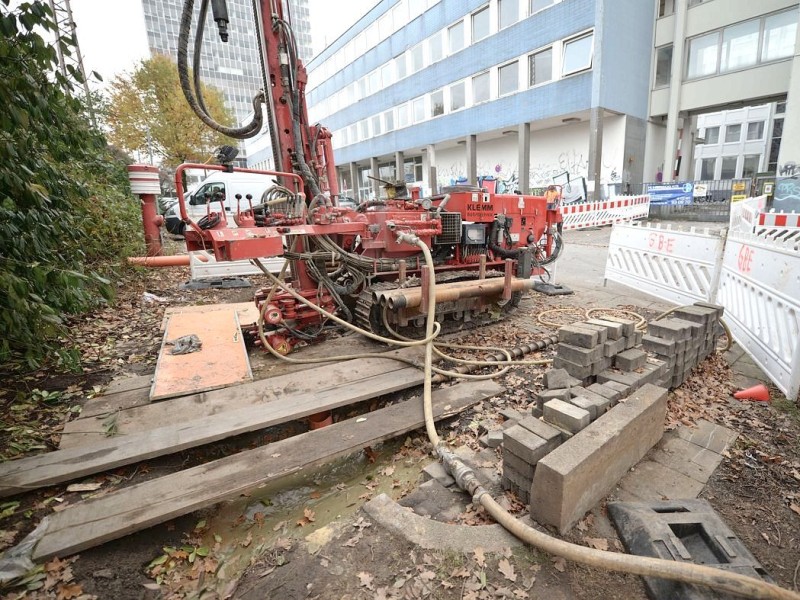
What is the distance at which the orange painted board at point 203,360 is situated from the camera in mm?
3744

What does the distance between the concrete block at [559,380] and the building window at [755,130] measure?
121 feet

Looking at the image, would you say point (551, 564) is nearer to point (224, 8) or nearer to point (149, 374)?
point (149, 374)

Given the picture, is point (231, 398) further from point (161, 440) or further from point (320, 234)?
point (320, 234)

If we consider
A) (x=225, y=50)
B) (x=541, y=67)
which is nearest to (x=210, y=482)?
(x=541, y=67)

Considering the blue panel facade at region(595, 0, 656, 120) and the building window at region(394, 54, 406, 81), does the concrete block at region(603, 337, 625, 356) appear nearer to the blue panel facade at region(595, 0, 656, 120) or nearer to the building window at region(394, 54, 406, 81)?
the blue panel facade at region(595, 0, 656, 120)

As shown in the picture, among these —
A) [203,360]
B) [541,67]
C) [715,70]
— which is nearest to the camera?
[203,360]

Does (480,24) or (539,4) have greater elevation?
(480,24)

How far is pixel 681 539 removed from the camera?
203 cm

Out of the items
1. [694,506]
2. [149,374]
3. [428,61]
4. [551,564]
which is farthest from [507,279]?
[428,61]

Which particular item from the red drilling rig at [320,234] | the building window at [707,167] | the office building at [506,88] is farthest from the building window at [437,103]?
the building window at [707,167]

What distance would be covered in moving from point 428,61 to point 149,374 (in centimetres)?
2470

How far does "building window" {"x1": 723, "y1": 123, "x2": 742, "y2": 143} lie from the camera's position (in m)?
28.7

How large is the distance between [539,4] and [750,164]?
A: 22.2 m

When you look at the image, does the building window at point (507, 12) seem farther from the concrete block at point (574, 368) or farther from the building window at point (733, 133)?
the building window at point (733, 133)
